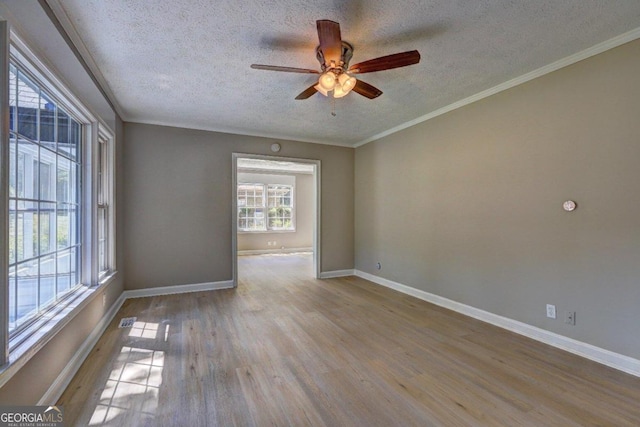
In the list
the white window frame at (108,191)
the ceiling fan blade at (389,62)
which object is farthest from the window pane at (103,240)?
the ceiling fan blade at (389,62)

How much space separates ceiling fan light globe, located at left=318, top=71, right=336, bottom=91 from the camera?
2221mm

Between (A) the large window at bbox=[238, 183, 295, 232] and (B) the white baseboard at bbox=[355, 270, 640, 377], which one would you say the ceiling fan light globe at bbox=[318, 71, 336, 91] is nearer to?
(B) the white baseboard at bbox=[355, 270, 640, 377]

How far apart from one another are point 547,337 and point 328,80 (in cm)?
297

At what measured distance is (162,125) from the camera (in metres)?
4.19

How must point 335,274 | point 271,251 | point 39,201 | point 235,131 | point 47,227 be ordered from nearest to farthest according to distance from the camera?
point 39,201 → point 47,227 → point 235,131 → point 335,274 → point 271,251

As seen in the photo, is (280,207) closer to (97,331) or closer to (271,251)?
(271,251)

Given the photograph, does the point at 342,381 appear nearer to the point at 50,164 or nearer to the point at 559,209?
the point at 559,209

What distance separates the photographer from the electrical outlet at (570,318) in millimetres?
2443

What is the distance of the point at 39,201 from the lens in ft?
6.17

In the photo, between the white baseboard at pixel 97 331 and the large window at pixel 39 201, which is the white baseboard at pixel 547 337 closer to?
the white baseboard at pixel 97 331

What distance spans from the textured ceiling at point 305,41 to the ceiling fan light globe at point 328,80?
0.28 metres

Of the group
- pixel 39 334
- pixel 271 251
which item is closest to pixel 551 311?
pixel 39 334

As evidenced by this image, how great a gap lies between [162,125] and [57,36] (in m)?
2.41

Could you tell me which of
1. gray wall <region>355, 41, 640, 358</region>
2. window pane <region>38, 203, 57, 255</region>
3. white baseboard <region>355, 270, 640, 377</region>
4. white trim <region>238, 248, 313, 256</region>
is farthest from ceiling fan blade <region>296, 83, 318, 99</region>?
white trim <region>238, 248, 313, 256</region>
